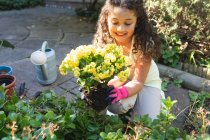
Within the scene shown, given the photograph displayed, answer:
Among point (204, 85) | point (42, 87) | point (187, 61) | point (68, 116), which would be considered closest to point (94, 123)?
point (68, 116)

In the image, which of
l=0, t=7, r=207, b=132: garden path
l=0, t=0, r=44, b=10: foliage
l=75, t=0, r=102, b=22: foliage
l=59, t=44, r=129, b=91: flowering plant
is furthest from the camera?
l=0, t=0, r=44, b=10: foliage

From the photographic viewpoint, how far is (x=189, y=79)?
125 inches

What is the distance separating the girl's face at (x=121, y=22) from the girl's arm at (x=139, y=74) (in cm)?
21

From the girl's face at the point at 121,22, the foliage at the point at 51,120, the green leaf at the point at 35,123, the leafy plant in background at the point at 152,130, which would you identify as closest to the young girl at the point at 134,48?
the girl's face at the point at 121,22

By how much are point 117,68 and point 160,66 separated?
6.88ft

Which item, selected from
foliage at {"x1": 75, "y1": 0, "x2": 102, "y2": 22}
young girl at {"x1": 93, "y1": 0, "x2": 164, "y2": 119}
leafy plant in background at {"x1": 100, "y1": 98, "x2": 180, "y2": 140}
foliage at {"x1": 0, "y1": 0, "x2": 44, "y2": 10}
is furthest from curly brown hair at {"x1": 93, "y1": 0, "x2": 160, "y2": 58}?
foliage at {"x1": 0, "y1": 0, "x2": 44, "y2": 10}

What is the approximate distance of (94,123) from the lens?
1326 mm

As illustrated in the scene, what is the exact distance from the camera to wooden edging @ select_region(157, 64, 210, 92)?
3.11 m

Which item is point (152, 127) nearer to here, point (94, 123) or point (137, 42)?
point (94, 123)

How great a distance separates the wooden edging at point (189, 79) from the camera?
3105mm

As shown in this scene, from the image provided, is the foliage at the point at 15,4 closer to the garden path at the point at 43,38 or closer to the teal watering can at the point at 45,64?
the garden path at the point at 43,38

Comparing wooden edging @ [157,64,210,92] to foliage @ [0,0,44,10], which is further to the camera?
foliage @ [0,0,44,10]

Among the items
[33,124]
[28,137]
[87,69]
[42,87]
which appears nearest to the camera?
[28,137]

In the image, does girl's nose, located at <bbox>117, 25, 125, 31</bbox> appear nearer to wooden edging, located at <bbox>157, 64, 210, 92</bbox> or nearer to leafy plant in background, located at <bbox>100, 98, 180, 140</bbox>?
leafy plant in background, located at <bbox>100, 98, 180, 140</bbox>
